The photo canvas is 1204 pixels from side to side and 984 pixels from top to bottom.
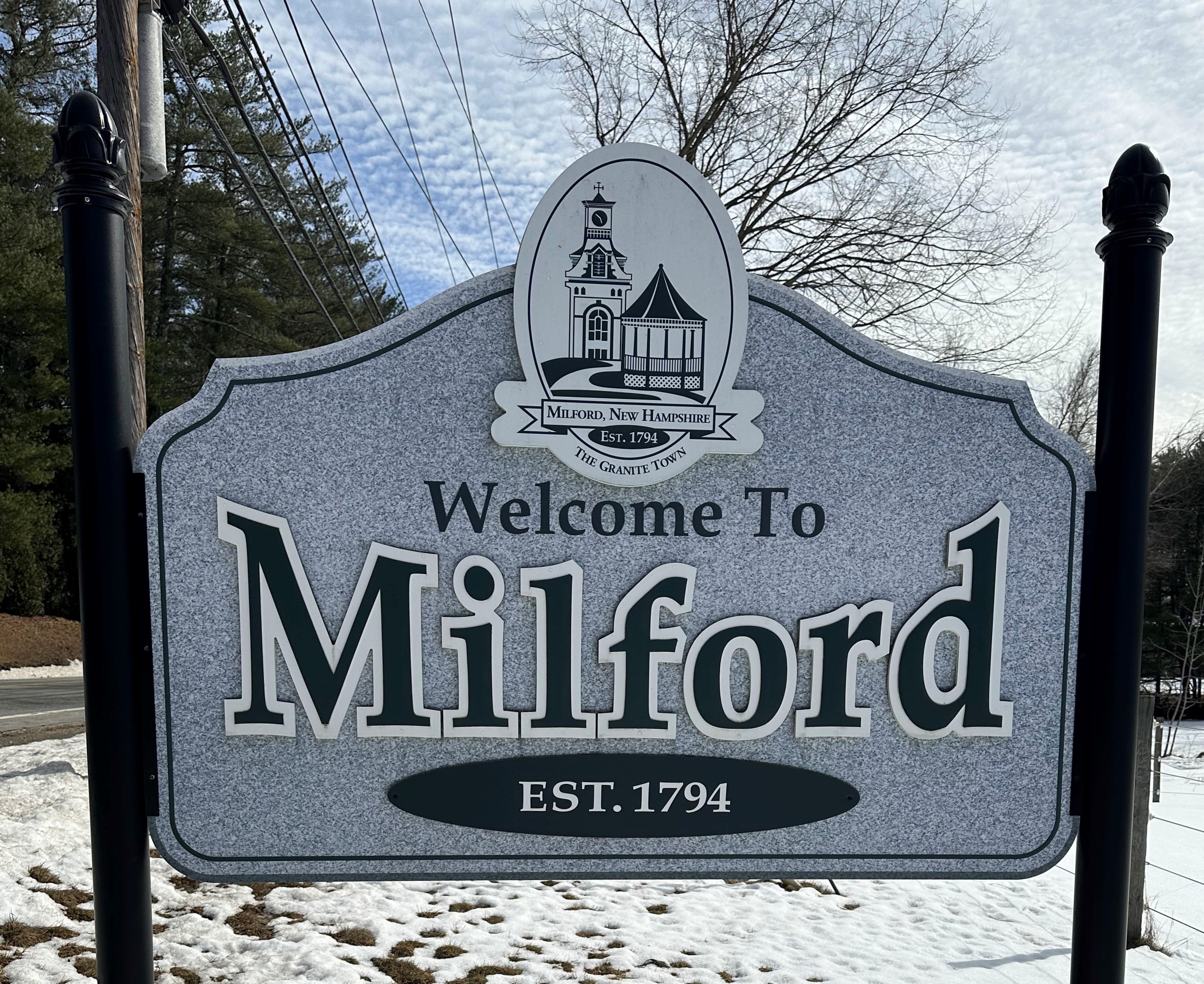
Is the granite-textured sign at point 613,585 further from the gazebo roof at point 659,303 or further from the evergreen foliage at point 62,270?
the evergreen foliage at point 62,270

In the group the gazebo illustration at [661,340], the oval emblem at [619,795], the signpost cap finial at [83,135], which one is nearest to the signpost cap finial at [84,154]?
the signpost cap finial at [83,135]

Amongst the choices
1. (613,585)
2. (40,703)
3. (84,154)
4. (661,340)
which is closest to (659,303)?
(661,340)

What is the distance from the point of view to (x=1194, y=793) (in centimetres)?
1338

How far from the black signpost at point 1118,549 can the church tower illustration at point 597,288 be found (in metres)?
1.23

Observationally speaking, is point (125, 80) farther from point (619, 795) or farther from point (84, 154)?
point (619, 795)

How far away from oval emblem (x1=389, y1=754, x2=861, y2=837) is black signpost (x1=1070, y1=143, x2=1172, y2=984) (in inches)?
27.4

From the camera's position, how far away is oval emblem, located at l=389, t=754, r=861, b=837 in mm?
1961

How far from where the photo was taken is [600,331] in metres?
1.89

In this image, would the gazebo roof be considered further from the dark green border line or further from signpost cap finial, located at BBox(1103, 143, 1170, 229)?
signpost cap finial, located at BBox(1103, 143, 1170, 229)

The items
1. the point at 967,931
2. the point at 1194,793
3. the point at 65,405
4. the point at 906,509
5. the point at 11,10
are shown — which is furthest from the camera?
the point at 65,405

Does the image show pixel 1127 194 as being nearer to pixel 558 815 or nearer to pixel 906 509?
pixel 906 509

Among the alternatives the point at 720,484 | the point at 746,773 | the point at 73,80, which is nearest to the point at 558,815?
the point at 746,773

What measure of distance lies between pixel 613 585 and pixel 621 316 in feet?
2.28

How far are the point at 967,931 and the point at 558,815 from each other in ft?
10.9
